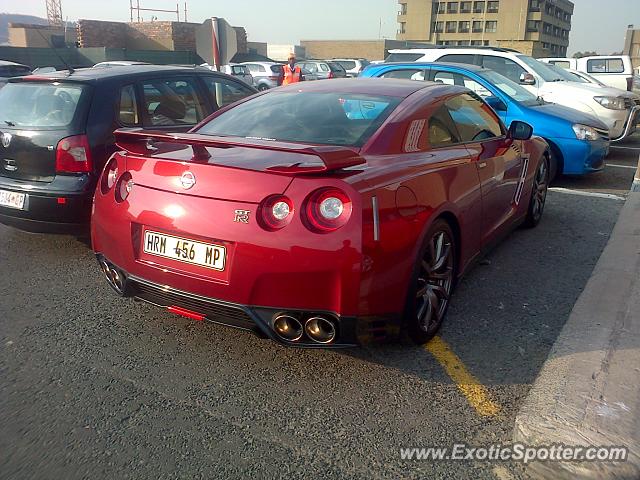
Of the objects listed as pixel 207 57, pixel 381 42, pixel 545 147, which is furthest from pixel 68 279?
pixel 381 42

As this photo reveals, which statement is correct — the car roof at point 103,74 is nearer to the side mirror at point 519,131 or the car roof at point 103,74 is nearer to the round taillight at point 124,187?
the round taillight at point 124,187

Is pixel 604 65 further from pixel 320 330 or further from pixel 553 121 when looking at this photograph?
pixel 320 330

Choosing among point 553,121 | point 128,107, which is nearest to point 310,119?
point 128,107

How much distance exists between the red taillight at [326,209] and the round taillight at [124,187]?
1.07 meters

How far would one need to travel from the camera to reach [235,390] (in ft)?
8.85

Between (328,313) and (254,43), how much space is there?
2339 inches

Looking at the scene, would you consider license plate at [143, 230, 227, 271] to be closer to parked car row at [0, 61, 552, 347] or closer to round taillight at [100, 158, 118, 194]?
parked car row at [0, 61, 552, 347]

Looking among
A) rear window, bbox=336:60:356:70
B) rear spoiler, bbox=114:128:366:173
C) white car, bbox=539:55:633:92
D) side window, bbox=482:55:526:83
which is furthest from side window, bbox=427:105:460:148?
rear window, bbox=336:60:356:70

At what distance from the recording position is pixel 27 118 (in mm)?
4543

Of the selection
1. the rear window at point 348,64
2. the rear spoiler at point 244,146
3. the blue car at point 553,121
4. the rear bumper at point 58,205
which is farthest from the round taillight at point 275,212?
the rear window at point 348,64

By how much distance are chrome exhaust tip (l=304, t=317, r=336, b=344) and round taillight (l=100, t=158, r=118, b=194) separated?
141 cm

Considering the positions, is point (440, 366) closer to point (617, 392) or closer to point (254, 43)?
point (617, 392)

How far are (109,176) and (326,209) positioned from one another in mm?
1432

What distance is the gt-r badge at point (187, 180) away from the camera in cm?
266
